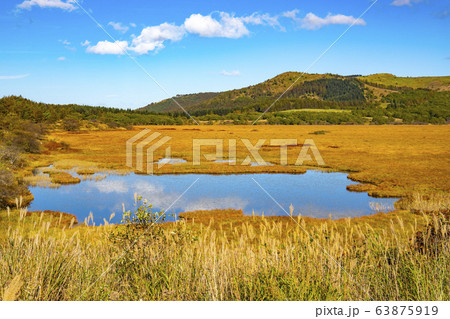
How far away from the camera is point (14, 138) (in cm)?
4709

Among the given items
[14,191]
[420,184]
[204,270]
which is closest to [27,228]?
[14,191]

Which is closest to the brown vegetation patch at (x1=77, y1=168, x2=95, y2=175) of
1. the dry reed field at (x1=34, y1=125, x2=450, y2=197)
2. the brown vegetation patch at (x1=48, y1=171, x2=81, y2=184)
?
the brown vegetation patch at (x1=48, y1=171, x2=81, y2=184)

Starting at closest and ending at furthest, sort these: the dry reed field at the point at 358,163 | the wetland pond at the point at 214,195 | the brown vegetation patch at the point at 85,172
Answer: the wetland pond at the point at 214,195, the dry reed field at the point at 358,163, the brown vegetation patch at the point at 85,172

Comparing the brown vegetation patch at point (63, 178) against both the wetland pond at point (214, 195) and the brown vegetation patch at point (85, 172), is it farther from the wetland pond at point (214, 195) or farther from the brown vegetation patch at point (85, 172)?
the brown vegetation patch at point (85, 172)

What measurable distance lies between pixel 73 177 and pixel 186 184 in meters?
10.6

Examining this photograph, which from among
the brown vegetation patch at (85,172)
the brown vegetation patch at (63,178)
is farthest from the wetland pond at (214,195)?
the brown vegetation patch at (85,172)

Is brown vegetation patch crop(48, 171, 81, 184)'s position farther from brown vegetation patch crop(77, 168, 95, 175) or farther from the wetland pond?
brown vegetation patch crop(77, 168, 95, 175)

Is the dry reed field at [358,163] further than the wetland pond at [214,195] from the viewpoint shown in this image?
Yes

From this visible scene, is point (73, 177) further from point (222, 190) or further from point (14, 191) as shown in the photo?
point (222, 190)

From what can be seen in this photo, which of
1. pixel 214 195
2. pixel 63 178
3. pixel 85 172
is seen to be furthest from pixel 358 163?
pixel 63 178

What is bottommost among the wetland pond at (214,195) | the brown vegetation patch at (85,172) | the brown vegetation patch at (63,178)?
the wetland pond at (214,195)

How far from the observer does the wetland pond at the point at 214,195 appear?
2389cm

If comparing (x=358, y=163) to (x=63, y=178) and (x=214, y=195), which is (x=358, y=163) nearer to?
(x=214, y=195)

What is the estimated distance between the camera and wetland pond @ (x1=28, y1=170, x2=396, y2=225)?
23.9 m
